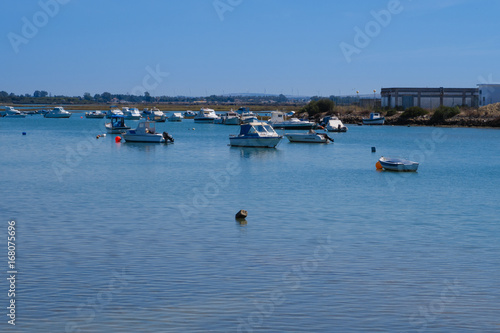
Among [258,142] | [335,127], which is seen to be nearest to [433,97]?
[335,127]

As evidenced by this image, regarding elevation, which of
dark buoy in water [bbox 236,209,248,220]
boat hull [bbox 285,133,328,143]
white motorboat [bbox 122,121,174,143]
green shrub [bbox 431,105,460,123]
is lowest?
dark buoy in water [bbox 236,209,248,220]

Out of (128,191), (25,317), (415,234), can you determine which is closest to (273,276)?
(25,317)

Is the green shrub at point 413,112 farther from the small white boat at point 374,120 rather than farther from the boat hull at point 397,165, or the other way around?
the boat hull at point 397,165

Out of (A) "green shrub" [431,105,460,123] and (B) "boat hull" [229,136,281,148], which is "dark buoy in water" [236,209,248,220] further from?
(A) "green shrub" [431,105,460,123]

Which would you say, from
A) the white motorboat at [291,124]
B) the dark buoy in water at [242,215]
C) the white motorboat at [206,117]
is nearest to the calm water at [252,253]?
the dark buoy in water at [242,215]

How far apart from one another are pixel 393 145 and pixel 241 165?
34.3 meters

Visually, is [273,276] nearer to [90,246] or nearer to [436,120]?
[90,246]

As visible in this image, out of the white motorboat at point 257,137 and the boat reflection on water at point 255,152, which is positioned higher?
the white motorboat at point 257,137

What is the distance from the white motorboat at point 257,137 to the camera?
2603 inches

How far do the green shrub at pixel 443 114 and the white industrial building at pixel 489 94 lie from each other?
42.9 ft

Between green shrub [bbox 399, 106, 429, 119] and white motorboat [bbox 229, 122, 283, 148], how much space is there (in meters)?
71.7

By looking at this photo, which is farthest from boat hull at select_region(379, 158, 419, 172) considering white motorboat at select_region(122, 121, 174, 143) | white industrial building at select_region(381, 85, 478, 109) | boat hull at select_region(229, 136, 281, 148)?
white industrial building at select_region(381, 85, 478, 109)

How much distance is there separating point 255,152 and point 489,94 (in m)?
88.5

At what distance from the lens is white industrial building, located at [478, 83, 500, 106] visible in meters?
134
